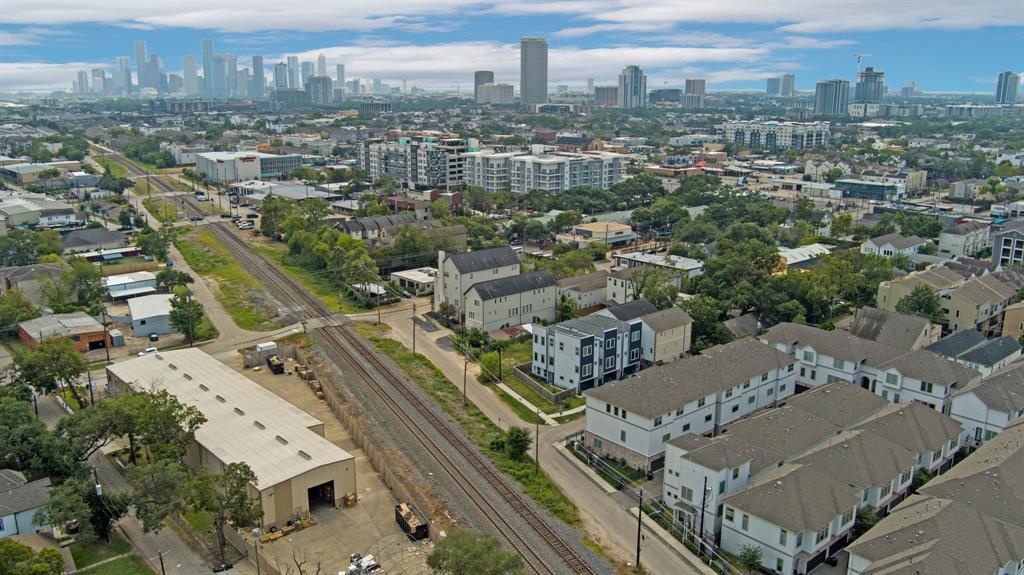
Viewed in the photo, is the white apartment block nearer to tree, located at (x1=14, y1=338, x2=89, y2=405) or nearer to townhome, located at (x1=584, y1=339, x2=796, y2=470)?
townhome, located at (x1=584, y1=339, x2=796, y2=470)

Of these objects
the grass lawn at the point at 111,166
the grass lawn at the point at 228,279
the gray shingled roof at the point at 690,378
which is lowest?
the grass lawn at the point at 228,279

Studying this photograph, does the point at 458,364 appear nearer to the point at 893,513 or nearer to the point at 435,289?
the point at 435,289

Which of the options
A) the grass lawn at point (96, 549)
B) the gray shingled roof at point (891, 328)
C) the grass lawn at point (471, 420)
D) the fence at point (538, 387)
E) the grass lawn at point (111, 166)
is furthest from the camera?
the grass lawn at point (111, 166)

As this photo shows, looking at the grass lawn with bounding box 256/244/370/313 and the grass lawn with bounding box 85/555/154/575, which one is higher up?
the grass lawn with bounding box 256/244/370/313

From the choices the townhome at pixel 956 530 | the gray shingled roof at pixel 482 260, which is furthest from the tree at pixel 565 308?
the townhome at pixel 956 530

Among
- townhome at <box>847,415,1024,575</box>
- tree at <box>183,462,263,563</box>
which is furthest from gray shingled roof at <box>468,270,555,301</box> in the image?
townhome at <box>847,415,1024,575</box>

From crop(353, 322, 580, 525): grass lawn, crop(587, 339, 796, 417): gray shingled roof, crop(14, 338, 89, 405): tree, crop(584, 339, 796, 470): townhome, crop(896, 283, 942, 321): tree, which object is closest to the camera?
crop(353, 322, 580, 525): grass lawn

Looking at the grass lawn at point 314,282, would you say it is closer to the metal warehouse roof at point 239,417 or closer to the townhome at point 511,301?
the townhome at point 511,301
